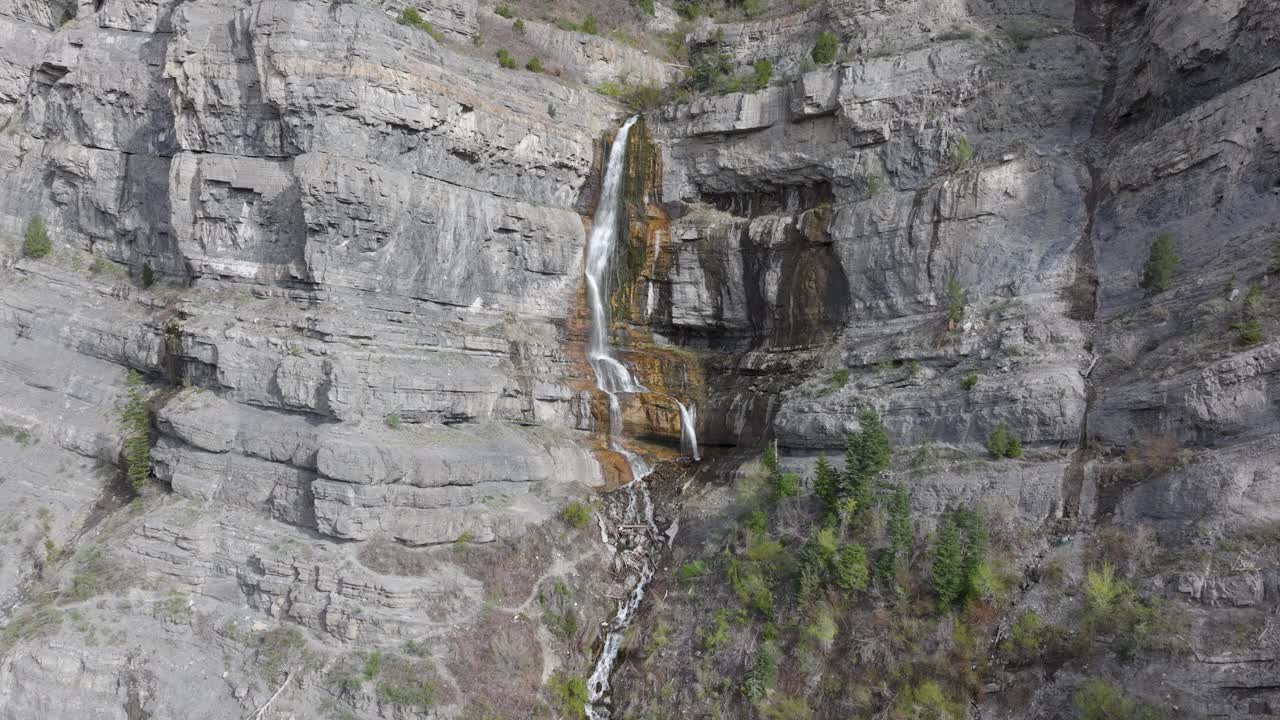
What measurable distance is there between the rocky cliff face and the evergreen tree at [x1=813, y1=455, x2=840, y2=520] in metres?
2.20

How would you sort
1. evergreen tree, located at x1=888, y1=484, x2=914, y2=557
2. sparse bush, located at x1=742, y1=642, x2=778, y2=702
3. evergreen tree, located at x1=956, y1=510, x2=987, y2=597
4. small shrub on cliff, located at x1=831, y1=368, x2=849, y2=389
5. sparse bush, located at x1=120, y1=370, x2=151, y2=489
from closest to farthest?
1. evergreen tree, located at x1=956, y1=510, x2=987, y2=597
2. sparse bush, located at x1=742, y1=642, x2=778, y2=702
3. evergreen tree, located at x1=888, y1=484, x2=914, y2=557
4. sparse bush, located at x1=120, y1=370, x2=151, y2=489
5. small shrub on cliff, located at x1=831, y1=368, x2=849, y2=389

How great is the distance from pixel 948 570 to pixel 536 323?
743 inches

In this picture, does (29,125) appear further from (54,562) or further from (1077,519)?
(1077,519)

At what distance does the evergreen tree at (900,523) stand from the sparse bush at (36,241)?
106ft

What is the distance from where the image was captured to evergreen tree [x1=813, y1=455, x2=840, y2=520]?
2316cm

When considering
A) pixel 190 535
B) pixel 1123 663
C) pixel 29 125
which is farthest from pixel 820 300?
pixel 29 125

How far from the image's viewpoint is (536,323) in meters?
32.8

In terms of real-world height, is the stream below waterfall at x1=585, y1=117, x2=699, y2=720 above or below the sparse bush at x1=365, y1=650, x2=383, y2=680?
above

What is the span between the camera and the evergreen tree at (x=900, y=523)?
21.0m

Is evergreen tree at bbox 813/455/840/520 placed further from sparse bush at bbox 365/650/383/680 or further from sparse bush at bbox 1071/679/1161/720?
sparse bush at bbox 365/650/383/680

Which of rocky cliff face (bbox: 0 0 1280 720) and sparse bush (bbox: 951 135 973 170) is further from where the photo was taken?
sparse bush (bbox: 951 135 973 170)

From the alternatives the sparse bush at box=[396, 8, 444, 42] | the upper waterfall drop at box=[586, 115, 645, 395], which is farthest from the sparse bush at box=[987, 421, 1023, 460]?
the sparse bush at box=[396, 8, 444, 42]

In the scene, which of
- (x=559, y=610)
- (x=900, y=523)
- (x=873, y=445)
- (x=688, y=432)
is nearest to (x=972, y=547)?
(x=900, y=523)

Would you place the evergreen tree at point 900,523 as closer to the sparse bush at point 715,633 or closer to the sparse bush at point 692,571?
the sparse bush at point 715,633
